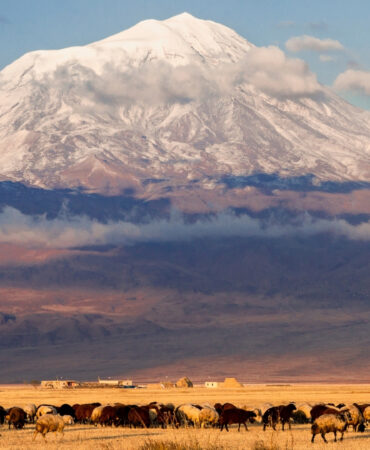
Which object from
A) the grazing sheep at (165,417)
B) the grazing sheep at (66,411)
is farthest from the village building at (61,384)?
the grazing sheep at (165,417)

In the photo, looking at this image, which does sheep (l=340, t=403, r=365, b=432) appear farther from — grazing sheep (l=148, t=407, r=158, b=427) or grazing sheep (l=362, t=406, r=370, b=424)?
grazing sheep (l=148, t=407, r=158, b=427)

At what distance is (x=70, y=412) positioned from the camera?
50.6 m

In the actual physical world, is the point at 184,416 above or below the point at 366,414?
above

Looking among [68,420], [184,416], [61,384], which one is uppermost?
[61,384]

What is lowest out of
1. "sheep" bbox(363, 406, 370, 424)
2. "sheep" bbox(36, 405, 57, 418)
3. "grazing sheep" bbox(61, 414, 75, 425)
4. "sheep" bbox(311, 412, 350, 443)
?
"sheep" bbox(311, 412, 350, 443)

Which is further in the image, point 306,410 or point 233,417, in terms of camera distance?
point 306,410

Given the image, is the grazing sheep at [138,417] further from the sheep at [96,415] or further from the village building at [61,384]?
the village building at [61,384]

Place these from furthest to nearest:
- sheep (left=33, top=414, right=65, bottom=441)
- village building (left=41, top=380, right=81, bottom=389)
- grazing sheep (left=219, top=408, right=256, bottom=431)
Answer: village building (left=41, top=380, right=81, bottom=389) → grazing sheep (left=219, top=408, right=256, bottom=431) → sheep (left=33, top=414, right=65, bottom=441)

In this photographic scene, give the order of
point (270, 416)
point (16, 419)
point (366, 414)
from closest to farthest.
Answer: point (270, 416), point (16, 419), point (366, 414)

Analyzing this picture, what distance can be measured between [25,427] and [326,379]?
157 metres

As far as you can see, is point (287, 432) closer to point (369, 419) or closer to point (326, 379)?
point (369, 419)

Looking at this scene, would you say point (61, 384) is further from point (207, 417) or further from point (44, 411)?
point (207, 417)

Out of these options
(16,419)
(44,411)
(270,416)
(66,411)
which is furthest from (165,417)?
(66,411)

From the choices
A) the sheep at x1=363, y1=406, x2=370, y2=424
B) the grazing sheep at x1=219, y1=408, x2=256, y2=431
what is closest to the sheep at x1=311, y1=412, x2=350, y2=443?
the grazing sheep at x1=219, y1=408, x2=256, y2=431
